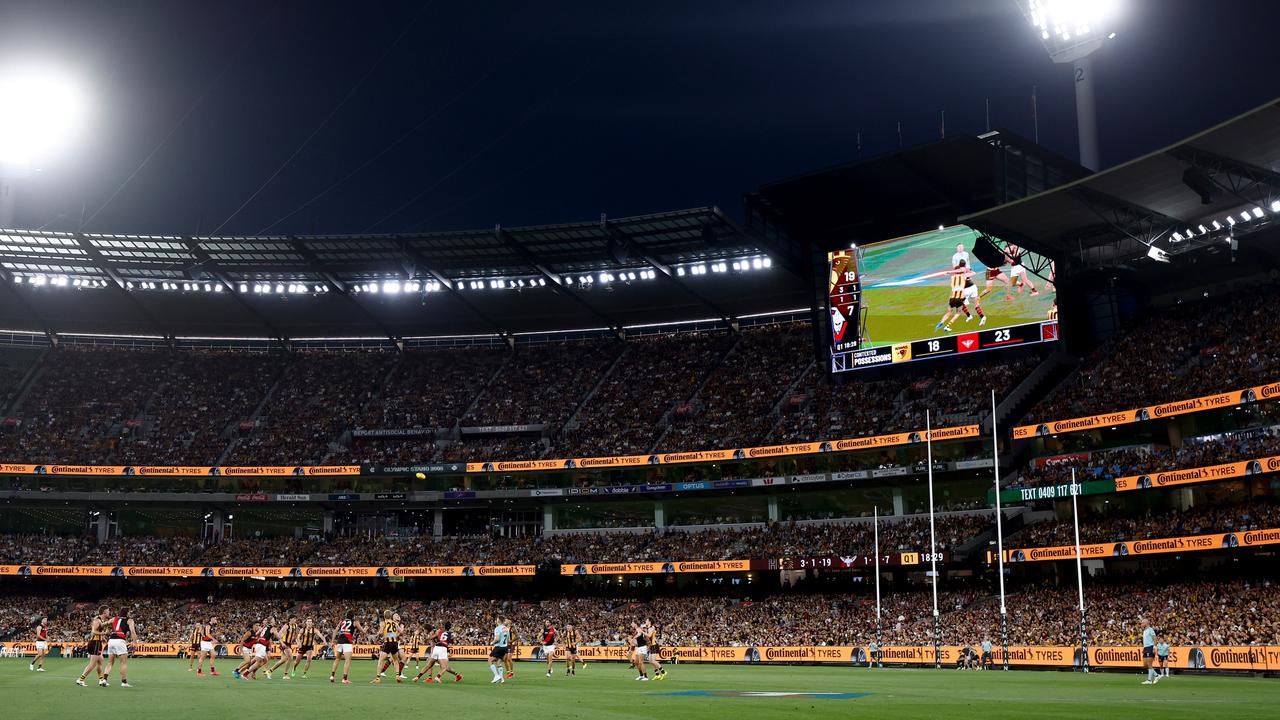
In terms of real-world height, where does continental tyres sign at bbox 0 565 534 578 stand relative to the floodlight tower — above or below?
below

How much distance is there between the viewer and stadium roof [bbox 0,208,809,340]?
233ft

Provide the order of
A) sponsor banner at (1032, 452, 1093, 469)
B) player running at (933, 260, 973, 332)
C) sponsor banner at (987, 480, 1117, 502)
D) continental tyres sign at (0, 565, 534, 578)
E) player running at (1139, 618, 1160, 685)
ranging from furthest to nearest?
continental tyres sign at (0, 565, 534, 578) < player running at (933, 260, 973, 332) < sponsor banner at (1032, 452, 1093, 469) < sponsor banner at (987, 480, 1117, 502) < player running at (1139, 618, 1160, 685)

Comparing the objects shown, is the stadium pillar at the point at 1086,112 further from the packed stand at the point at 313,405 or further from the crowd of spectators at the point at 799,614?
the packed stand at the point at 313,405

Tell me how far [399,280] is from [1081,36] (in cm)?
4736

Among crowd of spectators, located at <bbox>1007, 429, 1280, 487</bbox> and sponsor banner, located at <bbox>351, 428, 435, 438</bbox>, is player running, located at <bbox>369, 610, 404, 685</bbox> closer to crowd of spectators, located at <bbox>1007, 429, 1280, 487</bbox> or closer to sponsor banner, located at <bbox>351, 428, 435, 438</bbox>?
crowd of spectators, located at <bbox>1007, 429, 1280, 487</bbox>

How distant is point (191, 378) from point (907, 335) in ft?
187

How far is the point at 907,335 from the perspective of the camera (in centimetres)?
6494

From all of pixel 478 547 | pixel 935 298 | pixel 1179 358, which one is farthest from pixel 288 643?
pixel 1179 358

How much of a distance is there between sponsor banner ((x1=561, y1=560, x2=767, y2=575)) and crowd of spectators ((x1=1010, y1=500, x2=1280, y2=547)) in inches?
628

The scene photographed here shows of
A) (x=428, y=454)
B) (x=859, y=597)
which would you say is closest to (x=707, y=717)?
(x=859, y=597)

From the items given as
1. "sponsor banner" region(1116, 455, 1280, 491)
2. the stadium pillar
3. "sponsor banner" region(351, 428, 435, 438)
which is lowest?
"sponsor banner" region(1116, 455, 1280, 491)

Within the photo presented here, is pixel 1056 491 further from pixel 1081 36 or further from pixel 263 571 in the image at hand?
pixel 263 571

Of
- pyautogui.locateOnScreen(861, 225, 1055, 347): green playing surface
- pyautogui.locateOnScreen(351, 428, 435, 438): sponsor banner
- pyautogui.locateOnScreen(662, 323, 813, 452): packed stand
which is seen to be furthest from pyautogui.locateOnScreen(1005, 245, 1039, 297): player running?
pyautogui.locateOnScreen(351, 428, 435, 438): sponsor banner

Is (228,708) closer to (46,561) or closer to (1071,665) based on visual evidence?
(1071,665)
